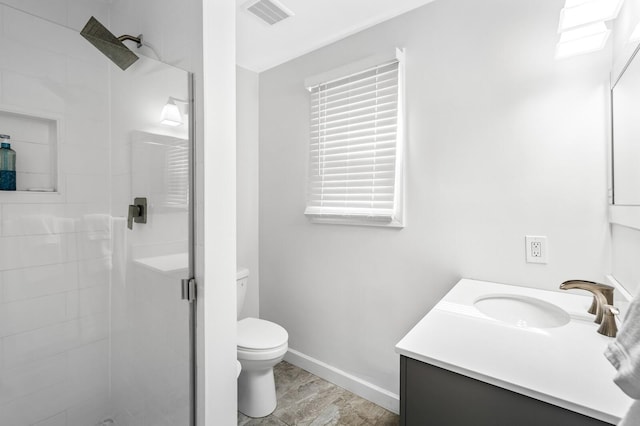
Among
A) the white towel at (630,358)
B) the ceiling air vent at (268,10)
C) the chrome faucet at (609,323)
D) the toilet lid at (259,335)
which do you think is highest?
the ceiling air vent at (268,10)

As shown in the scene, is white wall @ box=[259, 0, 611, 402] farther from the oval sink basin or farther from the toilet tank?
the toilet tank

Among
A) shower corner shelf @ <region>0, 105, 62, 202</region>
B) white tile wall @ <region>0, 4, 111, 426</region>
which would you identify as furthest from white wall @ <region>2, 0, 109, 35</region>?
shower corner shelf @ <region>0, 105, 62, 202</region>

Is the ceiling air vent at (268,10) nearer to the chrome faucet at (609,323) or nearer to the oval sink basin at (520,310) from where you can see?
the oval sink basin at (520,310)

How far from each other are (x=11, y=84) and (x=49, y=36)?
0.29 m

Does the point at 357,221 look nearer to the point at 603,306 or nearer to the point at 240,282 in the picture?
the point at 240,282

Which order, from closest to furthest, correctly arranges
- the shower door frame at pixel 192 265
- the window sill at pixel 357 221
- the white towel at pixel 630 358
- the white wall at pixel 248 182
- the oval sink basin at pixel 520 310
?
the white towel at pixel 630 358 < the shower door frame at pixel 192 265 < the oval sink basin at pixel 520 310 < the window sill at pixel 357 221 < the white wall at pixel 248 182

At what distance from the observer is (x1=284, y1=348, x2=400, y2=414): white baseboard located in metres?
1.92

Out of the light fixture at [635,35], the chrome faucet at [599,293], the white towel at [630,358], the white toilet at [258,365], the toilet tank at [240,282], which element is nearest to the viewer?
the white towel at [630,358]

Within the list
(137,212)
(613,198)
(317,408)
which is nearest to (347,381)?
(317,408)

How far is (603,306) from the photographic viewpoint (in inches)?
39.9

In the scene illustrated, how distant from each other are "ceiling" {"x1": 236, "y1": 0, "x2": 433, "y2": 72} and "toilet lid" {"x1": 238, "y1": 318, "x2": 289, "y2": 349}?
190 cm

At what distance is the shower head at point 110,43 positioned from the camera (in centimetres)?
133

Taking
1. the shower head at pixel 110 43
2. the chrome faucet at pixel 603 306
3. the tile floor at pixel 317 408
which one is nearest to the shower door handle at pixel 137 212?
the shower head at pixel 110 43

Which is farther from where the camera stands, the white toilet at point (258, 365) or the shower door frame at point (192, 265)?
the white toilet at point (258, 365)
